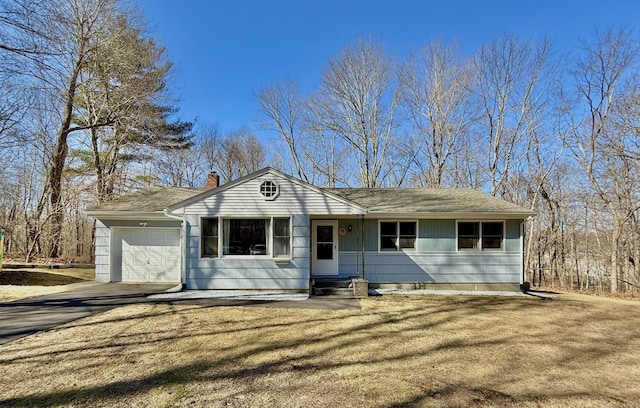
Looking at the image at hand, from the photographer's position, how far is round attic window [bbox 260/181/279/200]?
1002cm

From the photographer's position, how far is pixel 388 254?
11.2 metres

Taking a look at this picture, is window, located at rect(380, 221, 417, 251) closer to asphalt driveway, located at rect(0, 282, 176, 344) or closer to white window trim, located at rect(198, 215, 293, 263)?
white window trim, located at rect(198, 215, 293, 263)

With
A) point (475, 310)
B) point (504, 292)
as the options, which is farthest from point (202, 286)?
point (504, 292)

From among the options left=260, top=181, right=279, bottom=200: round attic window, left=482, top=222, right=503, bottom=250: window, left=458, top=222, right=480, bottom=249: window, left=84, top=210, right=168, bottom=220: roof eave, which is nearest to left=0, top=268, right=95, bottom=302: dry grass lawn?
left=84, top=210, right=168, bottom=220: roof eave

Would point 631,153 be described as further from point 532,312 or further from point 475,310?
point 475,310

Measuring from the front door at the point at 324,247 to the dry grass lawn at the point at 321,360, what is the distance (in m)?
3.75

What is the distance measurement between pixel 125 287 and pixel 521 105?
23.5 m

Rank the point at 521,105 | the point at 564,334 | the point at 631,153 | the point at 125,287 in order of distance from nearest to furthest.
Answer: the point at 564,334 < the point at 125,287 < the point at 631,153 < the point at 521,105

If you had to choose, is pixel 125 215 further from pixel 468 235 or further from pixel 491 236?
pixel 491 236

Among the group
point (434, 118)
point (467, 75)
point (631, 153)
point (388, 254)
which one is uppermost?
point (467, 75)

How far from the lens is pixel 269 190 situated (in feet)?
33.0

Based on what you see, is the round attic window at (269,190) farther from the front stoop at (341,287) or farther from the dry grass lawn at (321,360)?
the dry grass lawn at (321,360)

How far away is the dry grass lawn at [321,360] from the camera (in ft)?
11.8

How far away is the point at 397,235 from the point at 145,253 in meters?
8.80
